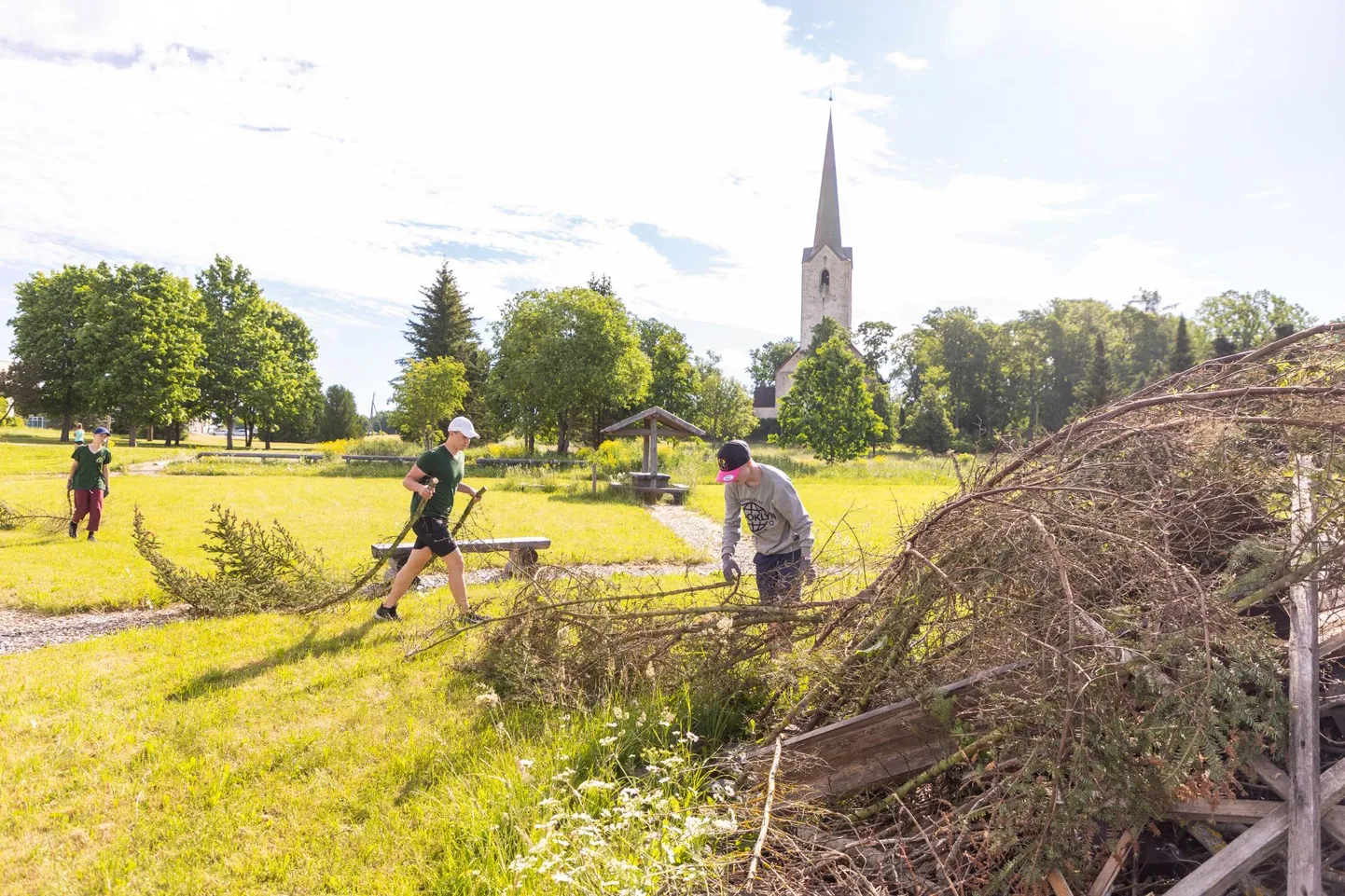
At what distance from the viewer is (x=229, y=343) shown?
43.9 m

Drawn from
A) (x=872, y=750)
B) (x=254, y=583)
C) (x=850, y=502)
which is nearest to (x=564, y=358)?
(x=850, y=502)

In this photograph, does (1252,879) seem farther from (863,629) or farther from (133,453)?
(133,453)

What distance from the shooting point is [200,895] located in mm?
2969

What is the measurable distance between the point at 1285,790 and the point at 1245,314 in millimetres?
68157

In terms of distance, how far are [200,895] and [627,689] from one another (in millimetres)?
2336

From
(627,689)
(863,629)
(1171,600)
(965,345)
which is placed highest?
(965,345)

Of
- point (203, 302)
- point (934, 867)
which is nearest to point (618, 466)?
point (934, 867)

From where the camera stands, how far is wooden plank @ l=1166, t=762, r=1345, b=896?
2000 mm

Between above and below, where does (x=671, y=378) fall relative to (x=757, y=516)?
above

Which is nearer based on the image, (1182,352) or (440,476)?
(440,476)

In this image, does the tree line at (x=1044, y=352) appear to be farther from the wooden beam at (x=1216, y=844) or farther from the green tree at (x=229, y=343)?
the wooden beam at (x=1216, y=844)

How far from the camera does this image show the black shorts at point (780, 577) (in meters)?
4.26

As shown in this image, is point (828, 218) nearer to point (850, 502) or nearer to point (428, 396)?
point (428, 396)

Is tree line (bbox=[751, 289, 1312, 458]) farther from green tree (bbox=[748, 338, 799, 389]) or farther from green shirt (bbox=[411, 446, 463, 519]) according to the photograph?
green shirt (bbox=[411, 446, 463, 519])
